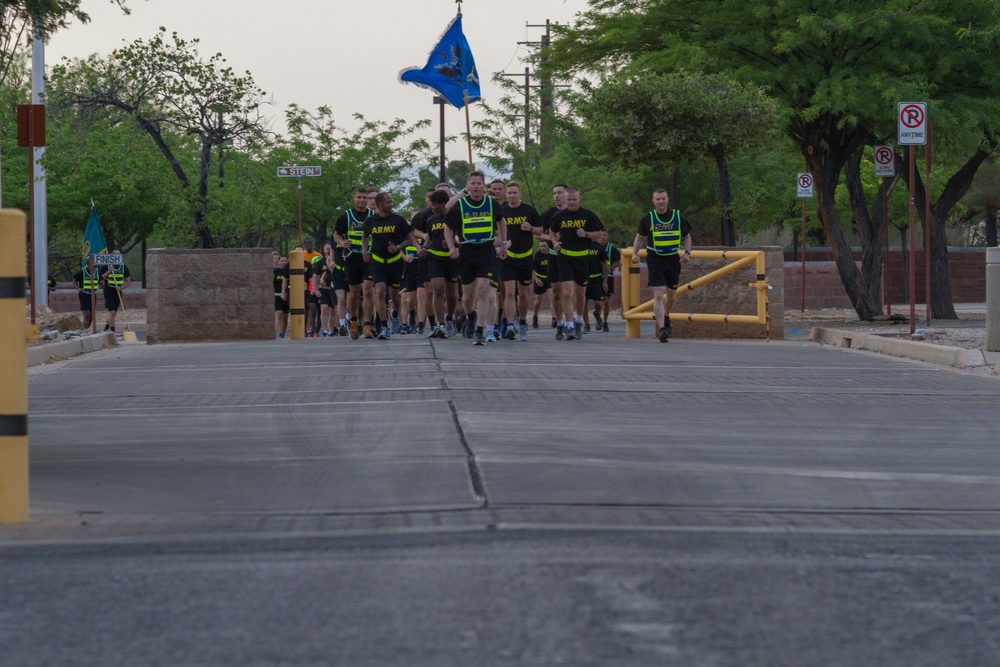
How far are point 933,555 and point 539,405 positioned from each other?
4.69 meters

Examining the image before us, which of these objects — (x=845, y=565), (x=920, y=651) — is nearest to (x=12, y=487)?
(x=845, y=565)

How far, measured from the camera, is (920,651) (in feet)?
12.6

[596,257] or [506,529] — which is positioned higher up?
[596,257]

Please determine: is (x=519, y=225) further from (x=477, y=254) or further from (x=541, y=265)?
(x=541, y=265)

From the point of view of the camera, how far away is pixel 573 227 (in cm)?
1827

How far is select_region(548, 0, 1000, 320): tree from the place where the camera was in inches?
878

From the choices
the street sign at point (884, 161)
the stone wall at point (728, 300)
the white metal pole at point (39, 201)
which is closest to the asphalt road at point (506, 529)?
the stone wall at point (728, 300)

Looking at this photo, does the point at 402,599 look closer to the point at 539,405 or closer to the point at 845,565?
the point at 845,565

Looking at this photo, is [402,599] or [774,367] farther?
[774,367]

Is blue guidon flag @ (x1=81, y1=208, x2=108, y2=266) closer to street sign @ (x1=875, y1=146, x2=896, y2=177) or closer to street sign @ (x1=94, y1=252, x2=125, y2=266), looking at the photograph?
street sign @ (x1=94, y1=252, x2=125, y2=266)

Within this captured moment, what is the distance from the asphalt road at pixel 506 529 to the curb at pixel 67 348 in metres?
5.76

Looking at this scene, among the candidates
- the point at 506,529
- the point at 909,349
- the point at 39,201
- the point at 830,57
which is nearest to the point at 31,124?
the point at 909,349

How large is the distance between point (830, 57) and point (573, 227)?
7.08 metres

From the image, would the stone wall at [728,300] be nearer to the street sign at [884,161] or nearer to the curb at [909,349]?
the curb at [909,349]
